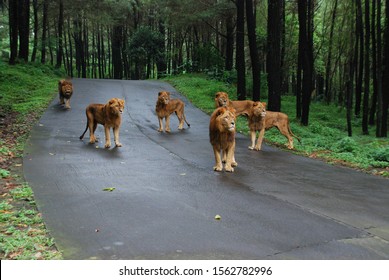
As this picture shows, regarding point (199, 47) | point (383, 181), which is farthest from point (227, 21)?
point (383, 181)

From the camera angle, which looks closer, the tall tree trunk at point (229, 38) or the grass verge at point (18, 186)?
the grass verge at point (18, 186)

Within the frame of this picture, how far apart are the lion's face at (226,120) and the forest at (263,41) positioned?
10.2 m

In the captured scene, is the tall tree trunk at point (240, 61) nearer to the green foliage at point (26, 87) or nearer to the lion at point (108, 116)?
the green foliage at point (26, 87)

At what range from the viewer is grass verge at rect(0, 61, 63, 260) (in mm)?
4590

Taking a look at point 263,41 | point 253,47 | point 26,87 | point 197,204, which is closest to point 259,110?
point 197,204

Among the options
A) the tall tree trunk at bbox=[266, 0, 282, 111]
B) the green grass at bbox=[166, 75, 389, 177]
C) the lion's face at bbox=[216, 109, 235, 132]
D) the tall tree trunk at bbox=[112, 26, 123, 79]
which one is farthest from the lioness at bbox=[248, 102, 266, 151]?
the tall tree trunk at bbox=[112, 26, 123, 79]

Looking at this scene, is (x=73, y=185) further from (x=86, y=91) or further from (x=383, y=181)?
(x=86, y=91)

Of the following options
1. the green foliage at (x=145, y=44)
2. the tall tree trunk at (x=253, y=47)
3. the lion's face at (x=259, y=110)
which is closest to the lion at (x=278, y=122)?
the lion's face at (x=259, y=110)

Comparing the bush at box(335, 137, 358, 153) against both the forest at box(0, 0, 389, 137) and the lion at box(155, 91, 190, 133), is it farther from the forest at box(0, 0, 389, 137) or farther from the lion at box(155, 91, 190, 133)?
the lion at box(155, 91, 190, 133)

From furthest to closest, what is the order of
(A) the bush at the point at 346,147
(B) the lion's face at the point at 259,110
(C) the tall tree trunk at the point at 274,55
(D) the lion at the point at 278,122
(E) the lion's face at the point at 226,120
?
(C) the tall tree trunk at the point at 274,55 → (A) the bush at the point at 346,147 → (D) the lion at the point at 278,122 → (B) the lion's face at the point at 259,110 → (E) the lion's face at the point at 226,120

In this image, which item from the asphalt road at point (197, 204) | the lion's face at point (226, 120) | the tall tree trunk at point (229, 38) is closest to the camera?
the asphalt road at point (197, 204)

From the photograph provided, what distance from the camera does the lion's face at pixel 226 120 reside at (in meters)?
8.35

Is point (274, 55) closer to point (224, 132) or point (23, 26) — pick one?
point (224, 132)

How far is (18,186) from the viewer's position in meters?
7.21
